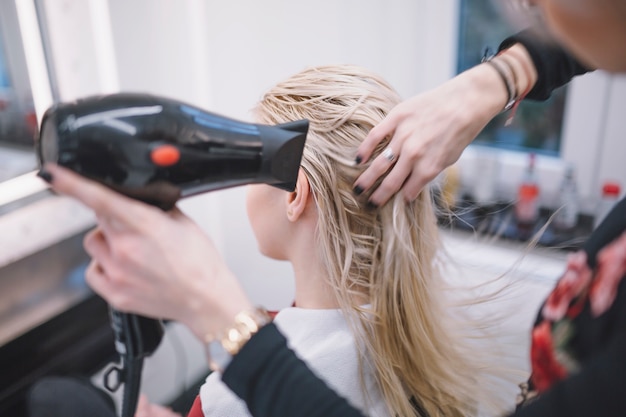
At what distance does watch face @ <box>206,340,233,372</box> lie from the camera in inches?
24.3

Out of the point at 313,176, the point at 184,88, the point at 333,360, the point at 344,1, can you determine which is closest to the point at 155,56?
the point at 184,88

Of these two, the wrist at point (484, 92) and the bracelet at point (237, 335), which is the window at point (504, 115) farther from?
the bracelet at point (237, 335)

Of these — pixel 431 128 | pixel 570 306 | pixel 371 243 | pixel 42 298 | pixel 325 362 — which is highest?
pixel 431 128

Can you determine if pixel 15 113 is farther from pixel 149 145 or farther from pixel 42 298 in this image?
pixel 149 145

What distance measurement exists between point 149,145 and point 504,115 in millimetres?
1714

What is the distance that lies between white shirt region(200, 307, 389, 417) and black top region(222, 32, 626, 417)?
338 millimetres

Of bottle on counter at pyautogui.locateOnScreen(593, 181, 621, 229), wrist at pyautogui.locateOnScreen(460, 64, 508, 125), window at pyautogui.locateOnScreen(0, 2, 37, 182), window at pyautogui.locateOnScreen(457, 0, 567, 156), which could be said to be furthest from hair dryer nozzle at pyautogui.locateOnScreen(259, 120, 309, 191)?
window at pyautogui.locateOnScreen(457, 0, 567, 156)

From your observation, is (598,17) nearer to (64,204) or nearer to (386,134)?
(386,134)

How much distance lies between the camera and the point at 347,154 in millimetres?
963

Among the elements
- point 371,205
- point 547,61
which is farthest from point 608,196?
point 371,205

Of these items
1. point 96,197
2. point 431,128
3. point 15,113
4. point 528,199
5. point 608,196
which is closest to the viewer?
point 96,197

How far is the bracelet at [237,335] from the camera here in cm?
61

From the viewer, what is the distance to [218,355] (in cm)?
63

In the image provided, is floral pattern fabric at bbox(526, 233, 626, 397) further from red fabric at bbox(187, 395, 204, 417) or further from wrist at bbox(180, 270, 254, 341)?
red fabric at bbox(187, 395, 204, 417)
